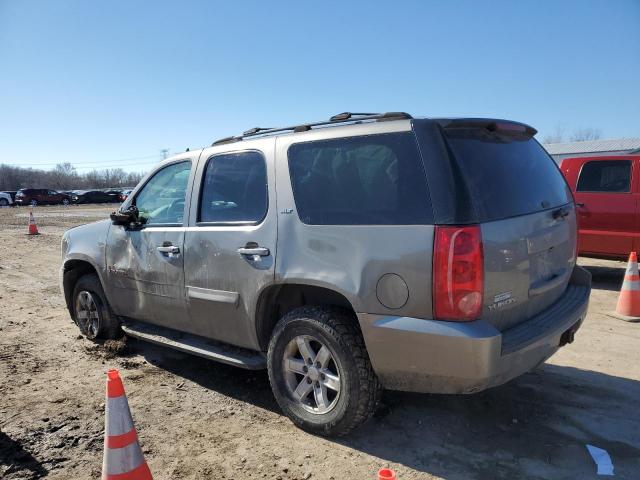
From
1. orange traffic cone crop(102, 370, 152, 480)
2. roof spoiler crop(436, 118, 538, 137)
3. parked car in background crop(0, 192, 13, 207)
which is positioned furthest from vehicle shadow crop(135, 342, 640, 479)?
parked car in background crop(0, 192, 13, 207)

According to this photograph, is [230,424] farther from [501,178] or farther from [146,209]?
[501,178]

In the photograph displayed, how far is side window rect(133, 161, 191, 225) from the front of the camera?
4.12 m

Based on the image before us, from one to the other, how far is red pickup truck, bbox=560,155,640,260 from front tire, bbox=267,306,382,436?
5.78 meters

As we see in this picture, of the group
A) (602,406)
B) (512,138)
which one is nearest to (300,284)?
(512,138)

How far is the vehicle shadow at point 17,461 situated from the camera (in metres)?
2.88

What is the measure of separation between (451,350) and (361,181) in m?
1.12

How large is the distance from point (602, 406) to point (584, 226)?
4832 mm

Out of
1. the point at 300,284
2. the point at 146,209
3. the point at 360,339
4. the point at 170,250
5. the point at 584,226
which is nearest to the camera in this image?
the point at 360,339

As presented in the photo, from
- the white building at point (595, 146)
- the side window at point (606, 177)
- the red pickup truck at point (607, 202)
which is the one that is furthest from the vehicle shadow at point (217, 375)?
the white building at point (595, 146)

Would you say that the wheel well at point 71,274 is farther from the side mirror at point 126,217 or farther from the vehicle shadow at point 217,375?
the side mirror at point 126,217

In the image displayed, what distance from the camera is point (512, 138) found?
10.7 ft

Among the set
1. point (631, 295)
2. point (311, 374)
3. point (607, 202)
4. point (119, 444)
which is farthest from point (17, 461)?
point (607, 202)

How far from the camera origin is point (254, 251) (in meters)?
3.33

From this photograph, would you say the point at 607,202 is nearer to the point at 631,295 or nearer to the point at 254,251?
the point at 631,295
